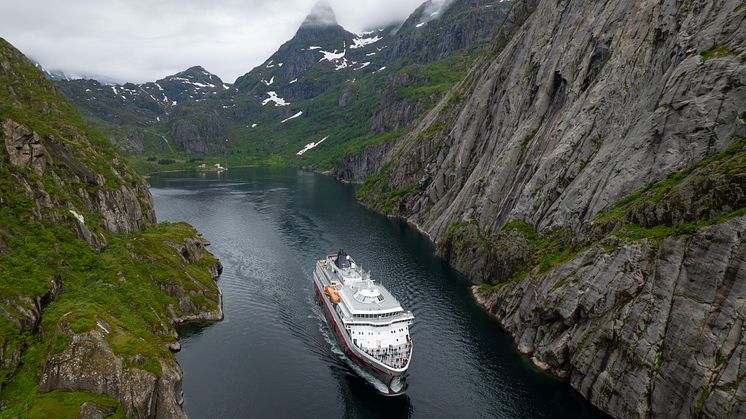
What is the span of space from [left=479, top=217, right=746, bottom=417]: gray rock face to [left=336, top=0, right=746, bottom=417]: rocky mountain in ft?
0.46

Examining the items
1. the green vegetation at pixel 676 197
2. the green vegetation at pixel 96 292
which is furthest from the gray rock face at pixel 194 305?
the green vegetation at pixel 676 197

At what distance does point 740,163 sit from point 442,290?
2196 inches

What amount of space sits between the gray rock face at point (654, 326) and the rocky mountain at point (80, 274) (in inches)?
1995

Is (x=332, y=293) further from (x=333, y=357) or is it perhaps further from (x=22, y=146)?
(x=22, y=146)

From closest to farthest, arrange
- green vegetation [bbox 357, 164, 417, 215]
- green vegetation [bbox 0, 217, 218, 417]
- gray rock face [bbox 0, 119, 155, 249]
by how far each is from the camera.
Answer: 1. green vegetation [bbox 0, 217, 218, 417]
2. gray rock face [bbox 0, 119, 155, 249]
3. green vegetation [bbox 357, 164, 417, 215]

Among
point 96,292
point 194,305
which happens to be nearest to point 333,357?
point 194,305

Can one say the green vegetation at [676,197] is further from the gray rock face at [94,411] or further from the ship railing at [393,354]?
the gray rock face at [94,411]

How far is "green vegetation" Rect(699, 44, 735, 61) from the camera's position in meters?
60.1

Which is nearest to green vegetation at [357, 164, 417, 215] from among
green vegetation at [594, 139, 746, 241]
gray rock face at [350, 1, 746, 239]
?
gray rock face at [350, 1, 746, 239]

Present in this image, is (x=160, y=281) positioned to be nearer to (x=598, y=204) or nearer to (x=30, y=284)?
(x=30, y=284)

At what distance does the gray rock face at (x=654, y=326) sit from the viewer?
43.3m

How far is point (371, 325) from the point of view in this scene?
2534 inches

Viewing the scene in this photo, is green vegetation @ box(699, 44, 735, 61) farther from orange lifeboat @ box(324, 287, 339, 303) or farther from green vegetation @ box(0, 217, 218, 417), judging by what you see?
green vegetation @ box(0, 217, 218, 417)

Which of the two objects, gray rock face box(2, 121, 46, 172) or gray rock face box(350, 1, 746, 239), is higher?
gray rock face box(350, 1, 746, 239)
